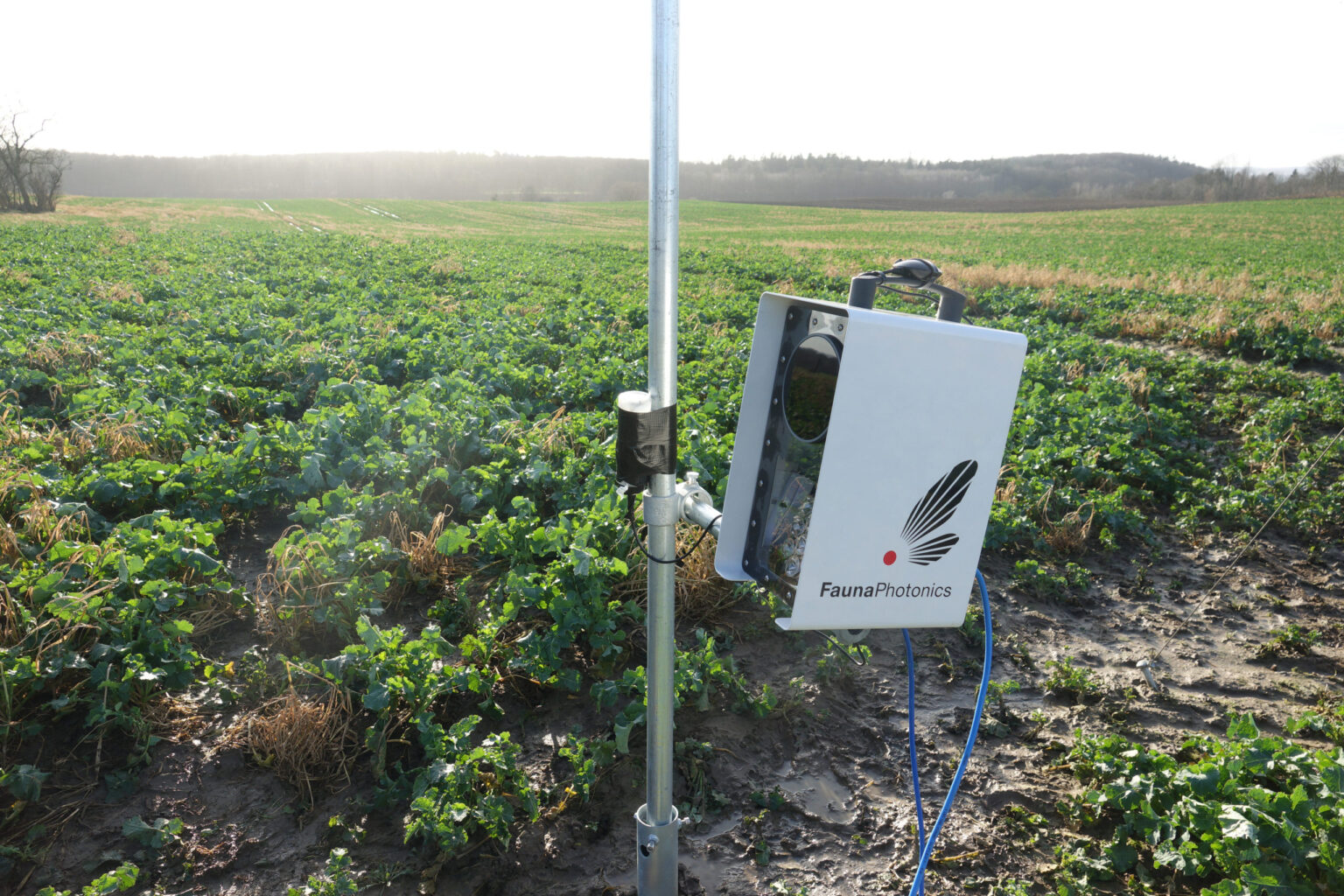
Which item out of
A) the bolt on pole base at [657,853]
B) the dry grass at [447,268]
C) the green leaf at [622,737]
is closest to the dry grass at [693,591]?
the green leaf at [622,737]

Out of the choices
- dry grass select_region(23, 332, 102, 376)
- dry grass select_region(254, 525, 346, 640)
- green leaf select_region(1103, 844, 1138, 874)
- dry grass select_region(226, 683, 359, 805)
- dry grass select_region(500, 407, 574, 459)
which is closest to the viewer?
green leaf select_region(1103, 844, 1138, 874)

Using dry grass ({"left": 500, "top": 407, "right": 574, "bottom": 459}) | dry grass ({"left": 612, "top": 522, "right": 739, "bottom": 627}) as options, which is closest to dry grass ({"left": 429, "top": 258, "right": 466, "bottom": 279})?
dry grass ({"left": 500, "top": 407, "right": 574, "bottom": 459})

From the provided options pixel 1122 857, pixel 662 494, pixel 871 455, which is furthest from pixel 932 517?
pixel 1122 857

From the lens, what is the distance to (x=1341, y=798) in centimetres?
226

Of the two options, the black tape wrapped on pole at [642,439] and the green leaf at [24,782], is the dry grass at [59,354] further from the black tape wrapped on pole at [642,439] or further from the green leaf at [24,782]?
the black tape wrapped on pole at [642,439]

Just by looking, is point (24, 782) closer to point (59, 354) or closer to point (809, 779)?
point (809, 779)

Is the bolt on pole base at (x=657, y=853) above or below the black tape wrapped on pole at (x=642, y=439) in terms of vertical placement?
below

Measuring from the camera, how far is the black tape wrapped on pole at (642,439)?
164 centimetres

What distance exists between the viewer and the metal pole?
146cm

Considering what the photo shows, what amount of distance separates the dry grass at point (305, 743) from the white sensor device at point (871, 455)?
1957 mm

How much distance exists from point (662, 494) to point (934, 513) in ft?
2.08

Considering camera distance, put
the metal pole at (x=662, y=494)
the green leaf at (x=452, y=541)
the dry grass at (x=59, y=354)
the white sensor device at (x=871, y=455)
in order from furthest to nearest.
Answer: the dry grass at (x=59, y=354) < the green leaf at (x=452, y=541) < the white sensor device at (x=871, y=455) < the metal pole at (x=662, y=494)

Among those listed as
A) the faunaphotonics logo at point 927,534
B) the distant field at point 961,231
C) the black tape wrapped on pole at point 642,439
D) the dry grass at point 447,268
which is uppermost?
the black tape wrapped on pole at point 642,439

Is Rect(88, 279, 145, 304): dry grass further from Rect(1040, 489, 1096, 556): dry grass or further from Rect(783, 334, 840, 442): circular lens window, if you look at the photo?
Rect(783, 334, 840, 442): circular lens window
